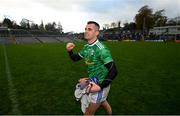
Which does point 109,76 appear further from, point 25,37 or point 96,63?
point 25,37

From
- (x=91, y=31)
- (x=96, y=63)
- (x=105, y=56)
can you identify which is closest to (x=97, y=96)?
(x=96, y=63)

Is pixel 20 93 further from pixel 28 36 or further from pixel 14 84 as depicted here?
pixel 28 36

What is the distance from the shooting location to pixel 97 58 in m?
3.89

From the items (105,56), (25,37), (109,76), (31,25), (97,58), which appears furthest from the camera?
(31,25)

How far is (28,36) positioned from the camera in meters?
73.2

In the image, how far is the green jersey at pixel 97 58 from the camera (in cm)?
376

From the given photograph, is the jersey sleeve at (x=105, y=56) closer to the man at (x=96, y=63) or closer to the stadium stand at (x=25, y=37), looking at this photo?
the man at (x=96, y=63)

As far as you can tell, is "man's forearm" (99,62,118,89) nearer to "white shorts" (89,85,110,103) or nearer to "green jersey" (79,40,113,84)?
"green jersey" (79,40,113,84)

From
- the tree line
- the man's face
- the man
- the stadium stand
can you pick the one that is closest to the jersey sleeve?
the man

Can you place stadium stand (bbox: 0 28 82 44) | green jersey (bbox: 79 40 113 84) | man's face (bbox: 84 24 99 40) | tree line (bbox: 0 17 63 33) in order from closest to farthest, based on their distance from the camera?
green jersey (bbox: 79 40 113 84) < man's face (bbox: 84 24 99 40) < stadium stand (bbox: 0 28 82 44) < tree line (bbox: 0 17 63 33)

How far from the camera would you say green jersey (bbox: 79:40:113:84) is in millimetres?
→ 3761

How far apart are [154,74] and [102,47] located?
25.7ft

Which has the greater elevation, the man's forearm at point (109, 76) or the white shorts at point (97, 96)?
the man's forearm at point (109, 76)

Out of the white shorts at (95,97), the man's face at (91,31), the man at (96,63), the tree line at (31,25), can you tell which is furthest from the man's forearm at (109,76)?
the tree line at (31,25)
